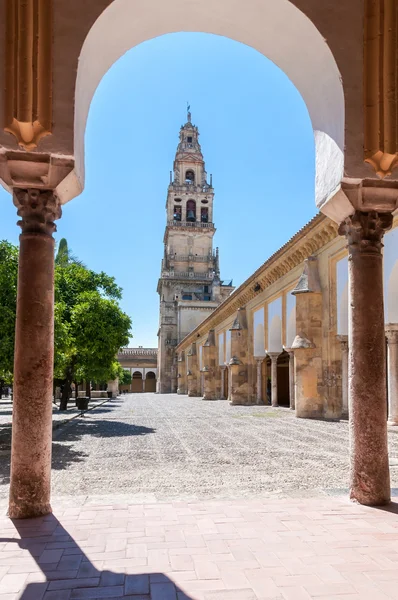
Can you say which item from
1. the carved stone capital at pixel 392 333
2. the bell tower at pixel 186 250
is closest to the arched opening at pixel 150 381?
the bell tower at pixel 186 250

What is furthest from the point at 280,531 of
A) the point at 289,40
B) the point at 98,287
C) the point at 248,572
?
the point at 98,287

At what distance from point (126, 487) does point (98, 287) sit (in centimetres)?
1666

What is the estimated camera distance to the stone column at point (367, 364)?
15.4 feet

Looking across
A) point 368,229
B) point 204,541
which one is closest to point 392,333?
point 368,229

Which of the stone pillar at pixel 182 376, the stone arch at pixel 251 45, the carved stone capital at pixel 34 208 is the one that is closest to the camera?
the carved stone capital at pixel 34 208

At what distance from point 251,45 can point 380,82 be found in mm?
1503

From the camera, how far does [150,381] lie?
268ft

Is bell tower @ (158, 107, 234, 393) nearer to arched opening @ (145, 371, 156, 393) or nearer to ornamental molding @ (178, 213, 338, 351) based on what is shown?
arched opening @ (145, 371, 156, 393)

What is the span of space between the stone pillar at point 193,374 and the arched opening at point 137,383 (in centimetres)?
3306

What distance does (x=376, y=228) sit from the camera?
5.05 meters

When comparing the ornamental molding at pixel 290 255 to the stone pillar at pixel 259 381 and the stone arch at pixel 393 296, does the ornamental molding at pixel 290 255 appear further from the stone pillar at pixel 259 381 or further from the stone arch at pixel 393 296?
the stone pillar at pixel 259 381

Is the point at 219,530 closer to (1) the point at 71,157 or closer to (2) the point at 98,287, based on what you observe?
(1) the point at 71,157

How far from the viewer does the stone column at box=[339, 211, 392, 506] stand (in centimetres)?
470

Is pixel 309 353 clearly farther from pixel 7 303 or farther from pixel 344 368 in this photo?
pixel 7 303
